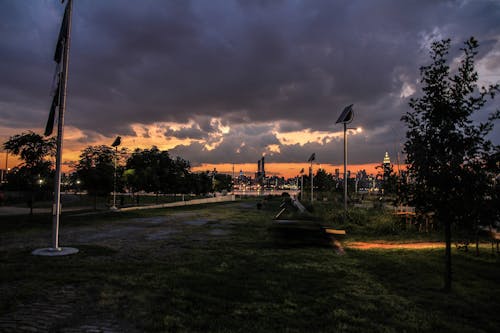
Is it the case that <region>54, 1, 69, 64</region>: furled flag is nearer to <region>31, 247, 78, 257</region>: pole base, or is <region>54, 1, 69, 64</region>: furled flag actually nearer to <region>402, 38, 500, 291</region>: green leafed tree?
<region>31, 247, 78, 257</region>: pole base

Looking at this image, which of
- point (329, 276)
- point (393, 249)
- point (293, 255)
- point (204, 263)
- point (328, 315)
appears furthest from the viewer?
point (393, 249)

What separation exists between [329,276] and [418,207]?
9.62ft

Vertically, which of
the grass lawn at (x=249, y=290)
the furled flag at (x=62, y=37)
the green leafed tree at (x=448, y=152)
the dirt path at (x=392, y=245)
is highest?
the furled flag at (x=62, y=37)

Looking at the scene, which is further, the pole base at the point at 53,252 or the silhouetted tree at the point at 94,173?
the silhouetted tree at the point at 94,173

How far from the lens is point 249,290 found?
720 centimetres

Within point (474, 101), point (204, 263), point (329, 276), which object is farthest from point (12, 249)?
point (474, 101)

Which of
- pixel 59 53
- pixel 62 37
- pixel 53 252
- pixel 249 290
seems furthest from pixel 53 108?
pixel 249 290

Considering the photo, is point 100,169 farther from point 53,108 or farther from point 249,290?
point 249,290

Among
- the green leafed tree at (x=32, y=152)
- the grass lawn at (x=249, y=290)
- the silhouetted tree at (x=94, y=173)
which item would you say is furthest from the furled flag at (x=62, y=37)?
the silhouetted tree at (x=94, y=173)

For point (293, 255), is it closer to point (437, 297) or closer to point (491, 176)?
point (437, 297)

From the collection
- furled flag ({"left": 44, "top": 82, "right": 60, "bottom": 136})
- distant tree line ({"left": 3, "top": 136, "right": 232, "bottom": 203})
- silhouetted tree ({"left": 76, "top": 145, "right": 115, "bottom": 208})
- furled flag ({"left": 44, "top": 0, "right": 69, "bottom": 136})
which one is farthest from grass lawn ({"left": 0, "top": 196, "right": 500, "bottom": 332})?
silhouetted tree ({"left": 76, "top": 145, "right": 115, "bottom": 208})

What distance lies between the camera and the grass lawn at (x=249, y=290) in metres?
5.41

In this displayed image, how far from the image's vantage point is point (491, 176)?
685 cm

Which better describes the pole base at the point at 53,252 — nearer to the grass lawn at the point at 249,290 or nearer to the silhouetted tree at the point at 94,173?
the grass lawn at the point at 249,290
